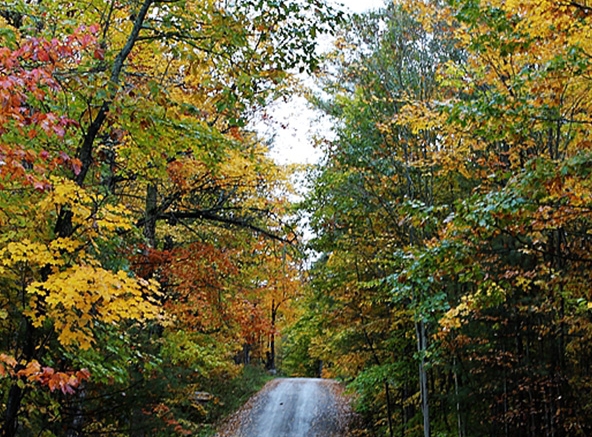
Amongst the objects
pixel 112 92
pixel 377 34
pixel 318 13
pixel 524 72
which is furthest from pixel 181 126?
pixel 377 34

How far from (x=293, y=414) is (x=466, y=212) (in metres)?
15.0

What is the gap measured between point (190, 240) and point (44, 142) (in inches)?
244

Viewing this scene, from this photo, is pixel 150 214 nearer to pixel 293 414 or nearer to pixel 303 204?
pixel 303 204

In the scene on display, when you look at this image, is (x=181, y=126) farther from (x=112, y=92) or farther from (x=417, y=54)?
(x=417, y=54)

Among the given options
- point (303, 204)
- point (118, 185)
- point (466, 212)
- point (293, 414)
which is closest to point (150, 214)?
point (118, 185)

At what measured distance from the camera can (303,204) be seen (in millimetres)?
11422

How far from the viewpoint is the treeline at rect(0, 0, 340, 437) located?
420 cm

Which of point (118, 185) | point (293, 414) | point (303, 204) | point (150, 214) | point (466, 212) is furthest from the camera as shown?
point (293, 414)

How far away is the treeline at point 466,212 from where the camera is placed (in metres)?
5.05

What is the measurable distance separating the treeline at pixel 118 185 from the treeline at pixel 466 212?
75.4 inches

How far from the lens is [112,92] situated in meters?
4.36

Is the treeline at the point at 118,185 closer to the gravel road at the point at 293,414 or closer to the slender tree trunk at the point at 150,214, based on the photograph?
the slender tree trunk at the point at 150,214

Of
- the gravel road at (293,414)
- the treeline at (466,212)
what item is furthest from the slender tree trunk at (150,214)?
the gravel road at (293,414)

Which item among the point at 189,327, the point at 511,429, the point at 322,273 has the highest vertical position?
the point at 322,273
